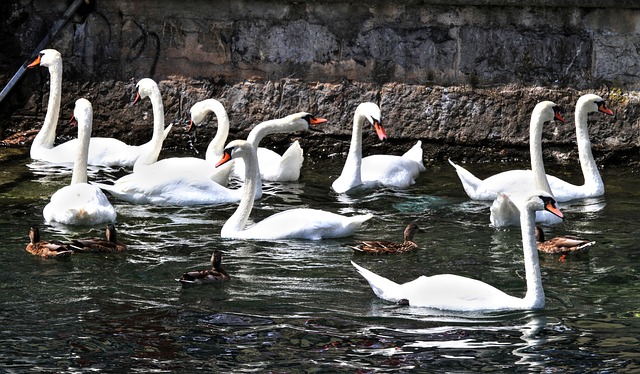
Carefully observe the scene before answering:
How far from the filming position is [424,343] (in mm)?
7520

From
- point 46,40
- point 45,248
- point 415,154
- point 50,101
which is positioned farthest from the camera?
point 46,40

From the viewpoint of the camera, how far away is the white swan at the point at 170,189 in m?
11.6

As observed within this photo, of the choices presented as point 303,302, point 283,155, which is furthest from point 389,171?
point 303,302

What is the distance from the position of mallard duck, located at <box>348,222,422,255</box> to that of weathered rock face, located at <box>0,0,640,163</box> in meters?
3.78

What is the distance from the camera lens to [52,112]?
45.0 feet

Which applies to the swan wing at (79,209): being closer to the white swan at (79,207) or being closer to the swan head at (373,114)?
the white swan at (79,207)

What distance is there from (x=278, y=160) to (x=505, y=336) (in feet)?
17.7

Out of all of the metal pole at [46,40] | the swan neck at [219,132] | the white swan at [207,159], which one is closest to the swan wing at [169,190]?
the white swan at [207,159]

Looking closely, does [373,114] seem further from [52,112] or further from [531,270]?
[531,270]

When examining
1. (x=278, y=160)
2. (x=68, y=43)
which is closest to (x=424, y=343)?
(x=278, y=160)

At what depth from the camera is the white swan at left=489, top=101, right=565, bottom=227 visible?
1061 cm

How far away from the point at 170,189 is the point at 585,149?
145 inches

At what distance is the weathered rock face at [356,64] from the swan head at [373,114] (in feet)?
3.59

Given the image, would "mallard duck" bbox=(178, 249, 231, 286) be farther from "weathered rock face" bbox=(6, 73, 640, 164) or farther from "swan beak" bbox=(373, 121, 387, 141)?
"weathered rock face" bbox=(6, 73, 640, 164)
